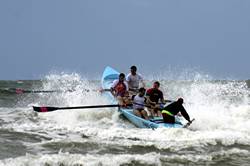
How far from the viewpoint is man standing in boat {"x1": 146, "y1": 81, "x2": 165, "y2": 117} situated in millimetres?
12594

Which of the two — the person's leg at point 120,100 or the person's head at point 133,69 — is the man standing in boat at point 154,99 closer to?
the person's leg at point 120,100

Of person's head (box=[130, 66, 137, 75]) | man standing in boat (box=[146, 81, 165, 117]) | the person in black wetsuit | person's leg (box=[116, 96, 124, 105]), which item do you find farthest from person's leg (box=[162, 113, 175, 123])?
person's head (box=[130, 66, 137, 75])

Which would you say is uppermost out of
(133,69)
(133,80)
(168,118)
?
(133,69)

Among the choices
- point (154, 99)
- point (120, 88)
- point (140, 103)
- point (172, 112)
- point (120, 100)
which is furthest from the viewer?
point (120, 88)

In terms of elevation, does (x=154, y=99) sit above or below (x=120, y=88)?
below

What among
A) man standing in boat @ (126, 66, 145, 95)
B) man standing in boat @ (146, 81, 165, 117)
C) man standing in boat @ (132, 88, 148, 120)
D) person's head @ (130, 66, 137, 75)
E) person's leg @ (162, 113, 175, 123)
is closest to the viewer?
person's leg @ (162, 113, 175, 123)

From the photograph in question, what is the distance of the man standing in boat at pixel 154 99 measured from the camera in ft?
41.3

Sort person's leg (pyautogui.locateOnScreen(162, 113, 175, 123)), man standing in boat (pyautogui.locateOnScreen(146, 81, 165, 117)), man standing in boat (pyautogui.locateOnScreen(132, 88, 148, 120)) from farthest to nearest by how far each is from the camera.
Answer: man standing in boat (pyautogui.locateOnScreen(146, 81, 165, 117)) < man standing in boat (pyautogui.locateOnScreen(132, 88, 148, 120)) < person's leg (pyautogui.locateOnScreen(162, 113, 175, 123))

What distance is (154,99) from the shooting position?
13047mm

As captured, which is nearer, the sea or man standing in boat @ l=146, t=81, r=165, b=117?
the sea

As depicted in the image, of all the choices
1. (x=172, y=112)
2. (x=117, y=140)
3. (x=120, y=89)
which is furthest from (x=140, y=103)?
(x=117, y=140)

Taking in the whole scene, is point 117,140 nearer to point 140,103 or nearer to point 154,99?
point 140,103

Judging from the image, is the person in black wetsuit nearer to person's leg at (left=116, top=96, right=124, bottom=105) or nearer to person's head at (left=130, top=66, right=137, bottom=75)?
person's leg at (left=116, top=96, right=124, bottom=105)

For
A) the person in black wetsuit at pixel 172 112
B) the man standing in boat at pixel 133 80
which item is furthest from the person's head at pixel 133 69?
the person in black wetsuit at pixel 172 112
